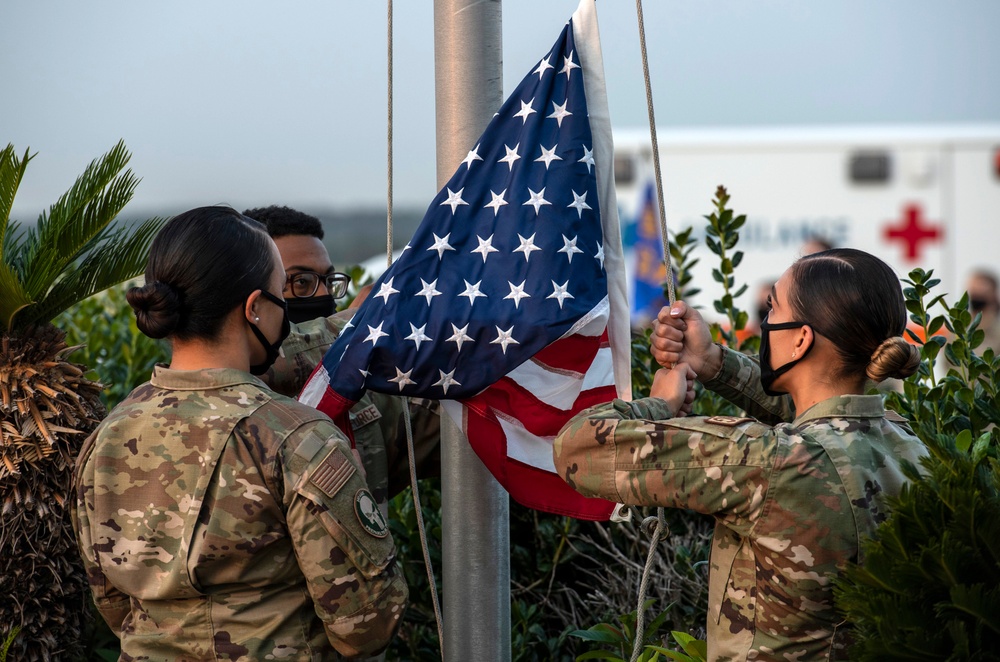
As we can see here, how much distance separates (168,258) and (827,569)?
1470mm

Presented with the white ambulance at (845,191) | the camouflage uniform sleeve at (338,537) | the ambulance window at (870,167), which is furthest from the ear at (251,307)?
the ambulance window at (870,167)

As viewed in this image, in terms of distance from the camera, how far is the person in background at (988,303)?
841cm

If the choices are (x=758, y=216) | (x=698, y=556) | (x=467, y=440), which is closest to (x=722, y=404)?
(x=698, y=556)

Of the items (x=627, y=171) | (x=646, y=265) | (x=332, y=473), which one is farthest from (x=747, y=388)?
(x=627, y=171)

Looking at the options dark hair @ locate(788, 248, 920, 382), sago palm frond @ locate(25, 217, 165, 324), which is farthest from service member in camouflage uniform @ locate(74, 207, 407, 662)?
sago palm frond @ locate(25, 217, 165, 324)

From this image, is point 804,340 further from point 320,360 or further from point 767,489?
point 320,360

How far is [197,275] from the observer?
210cm

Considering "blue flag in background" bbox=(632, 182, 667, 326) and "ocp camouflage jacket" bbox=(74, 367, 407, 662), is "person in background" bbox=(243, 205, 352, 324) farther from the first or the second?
"blue flag in background" bbox=(632, 182, 667, 326)

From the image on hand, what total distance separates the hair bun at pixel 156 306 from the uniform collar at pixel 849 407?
1316 mm

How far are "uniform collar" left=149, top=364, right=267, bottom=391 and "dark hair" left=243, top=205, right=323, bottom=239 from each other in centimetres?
98

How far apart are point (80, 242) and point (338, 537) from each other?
171 cm

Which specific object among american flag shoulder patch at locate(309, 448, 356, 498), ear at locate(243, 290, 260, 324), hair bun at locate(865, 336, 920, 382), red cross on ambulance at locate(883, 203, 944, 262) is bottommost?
red cross on ambulance at locate(883, 203, 944, 262)

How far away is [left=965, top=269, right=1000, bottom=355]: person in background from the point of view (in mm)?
8406

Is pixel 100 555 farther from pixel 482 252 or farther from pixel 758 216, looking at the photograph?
pixel 758 216
